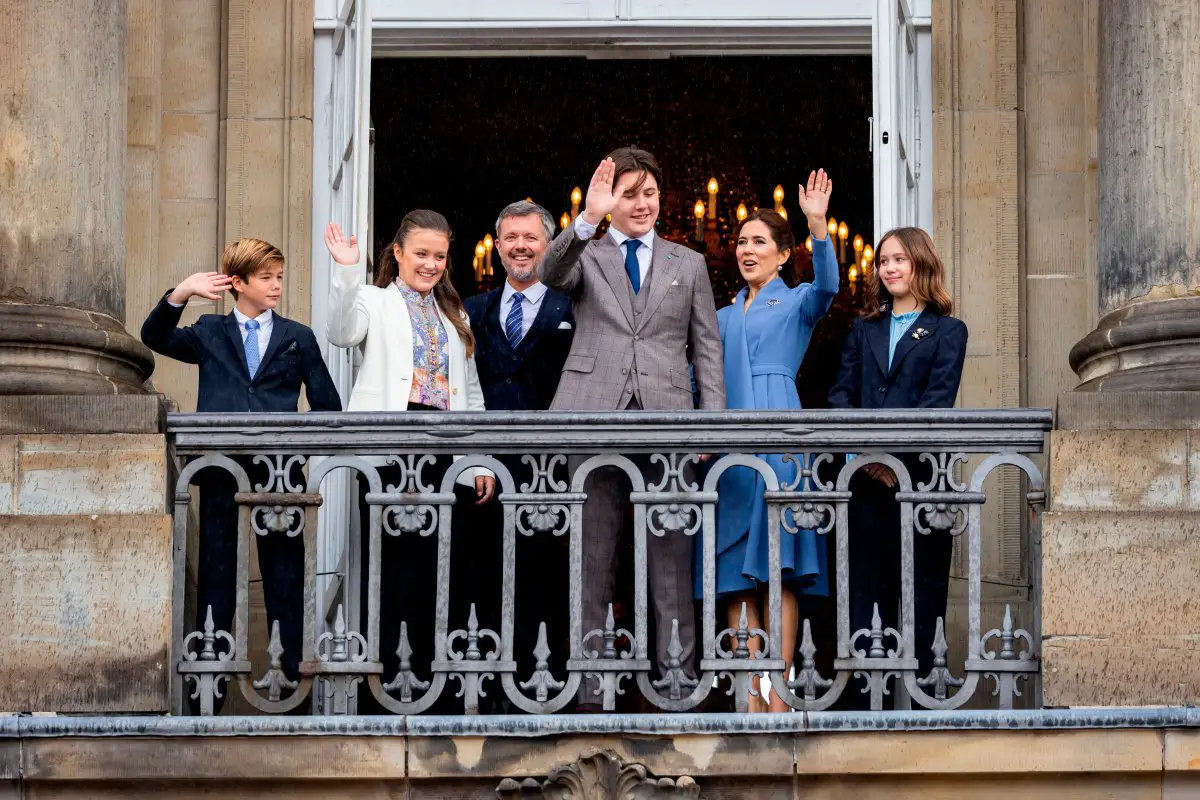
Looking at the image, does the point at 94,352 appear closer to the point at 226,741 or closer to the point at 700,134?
the point at 226,741

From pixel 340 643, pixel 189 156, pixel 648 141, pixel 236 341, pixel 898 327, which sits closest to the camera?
pixel 340 643

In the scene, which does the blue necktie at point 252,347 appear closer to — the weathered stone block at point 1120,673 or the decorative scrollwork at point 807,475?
the decorative scrollwork at point 807,475

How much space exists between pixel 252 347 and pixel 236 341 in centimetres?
7

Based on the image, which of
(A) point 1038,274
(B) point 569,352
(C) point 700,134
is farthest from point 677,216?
(B) point 569,352

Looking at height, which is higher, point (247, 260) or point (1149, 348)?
point (247, 260)

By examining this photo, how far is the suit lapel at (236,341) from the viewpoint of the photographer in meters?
9.26

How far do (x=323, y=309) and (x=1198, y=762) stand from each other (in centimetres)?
461

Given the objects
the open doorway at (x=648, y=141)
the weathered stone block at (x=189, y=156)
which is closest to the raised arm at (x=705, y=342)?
the weathered stone block at (x=189, y=156)

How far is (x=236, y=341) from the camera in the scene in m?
9.27

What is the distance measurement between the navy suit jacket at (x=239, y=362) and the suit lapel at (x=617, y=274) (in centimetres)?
111

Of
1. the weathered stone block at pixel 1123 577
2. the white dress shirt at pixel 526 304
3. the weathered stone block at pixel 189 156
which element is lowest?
the weathered stone block at pixel 1123 577

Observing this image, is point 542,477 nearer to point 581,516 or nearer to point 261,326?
point 581,516

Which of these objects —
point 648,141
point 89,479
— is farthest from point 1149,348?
point 648,141

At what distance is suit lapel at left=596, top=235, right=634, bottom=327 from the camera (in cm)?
902
